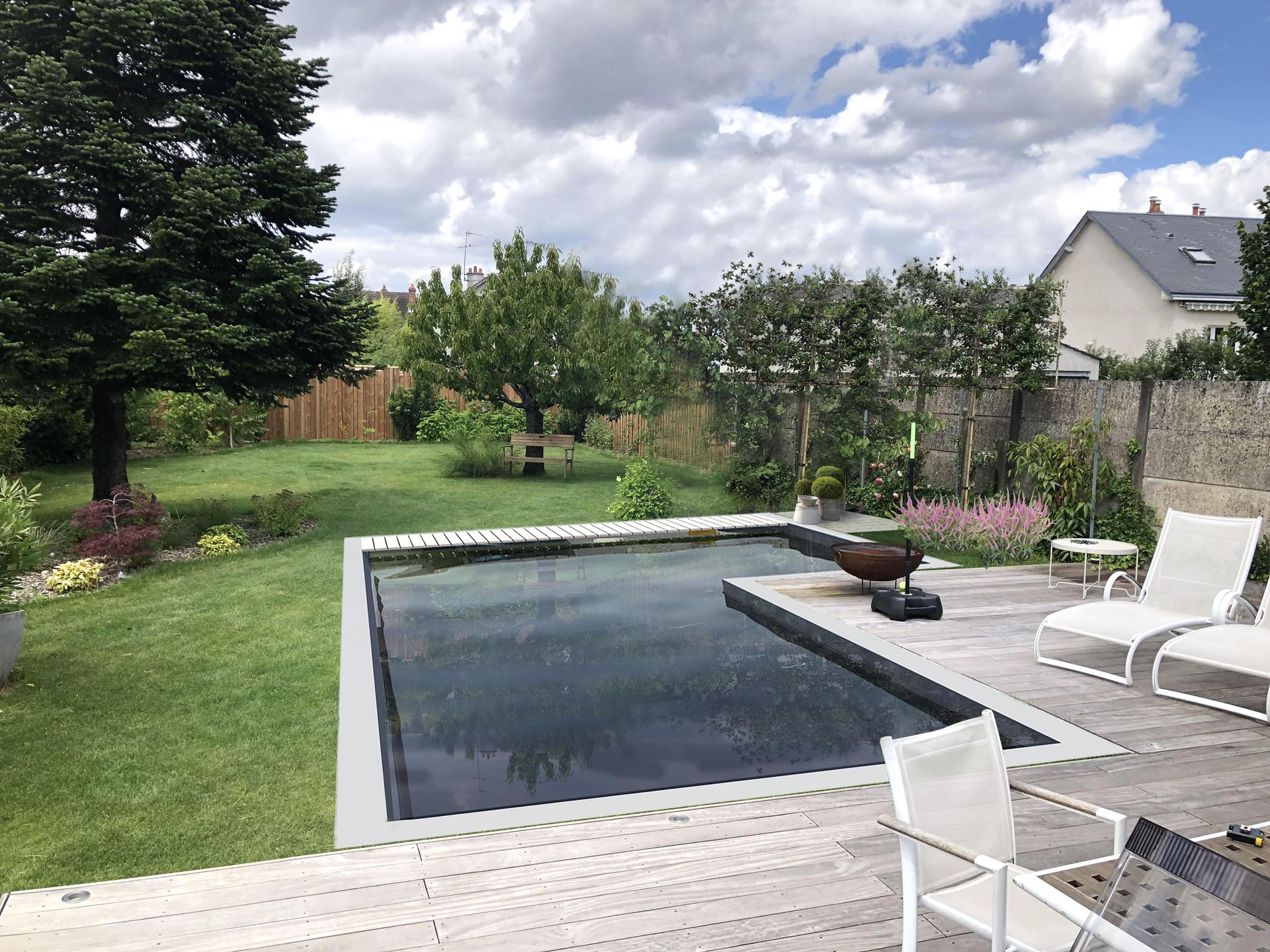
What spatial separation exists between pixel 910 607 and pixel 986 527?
10.1 feet

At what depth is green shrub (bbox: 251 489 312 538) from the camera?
10094 mm

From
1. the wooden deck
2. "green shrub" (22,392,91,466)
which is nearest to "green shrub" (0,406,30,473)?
"green shrub" (22,392,91,466)

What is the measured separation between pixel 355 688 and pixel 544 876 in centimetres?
250

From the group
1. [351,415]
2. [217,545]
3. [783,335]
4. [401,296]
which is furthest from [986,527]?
[401,296]

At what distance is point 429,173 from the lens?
20969 millimetres

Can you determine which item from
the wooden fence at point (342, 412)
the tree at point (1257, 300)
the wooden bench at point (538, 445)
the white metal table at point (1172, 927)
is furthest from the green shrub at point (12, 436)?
the tree at point (1257, 300)

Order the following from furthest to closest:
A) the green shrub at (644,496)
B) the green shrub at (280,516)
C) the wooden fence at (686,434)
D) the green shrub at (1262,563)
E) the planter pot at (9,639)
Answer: the wooden fence at (686,434) < the green shrub at (644,496) < the green shrub at (280,516) < the green shrub at (1262,563) < the planter pot at (9,639)

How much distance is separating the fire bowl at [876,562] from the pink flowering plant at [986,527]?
1.57m

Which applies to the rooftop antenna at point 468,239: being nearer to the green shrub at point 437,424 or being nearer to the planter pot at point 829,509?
the green shrub at point 437,424

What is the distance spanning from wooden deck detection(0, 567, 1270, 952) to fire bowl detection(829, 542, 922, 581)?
2.84 metres

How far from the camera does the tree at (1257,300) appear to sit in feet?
36.8

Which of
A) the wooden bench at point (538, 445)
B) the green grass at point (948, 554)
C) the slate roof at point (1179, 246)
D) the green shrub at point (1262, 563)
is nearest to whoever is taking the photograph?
the green shrub at point (1262, 563)

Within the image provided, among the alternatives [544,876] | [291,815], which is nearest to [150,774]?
[291,815]

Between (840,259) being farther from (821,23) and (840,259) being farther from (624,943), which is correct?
(624,943)
